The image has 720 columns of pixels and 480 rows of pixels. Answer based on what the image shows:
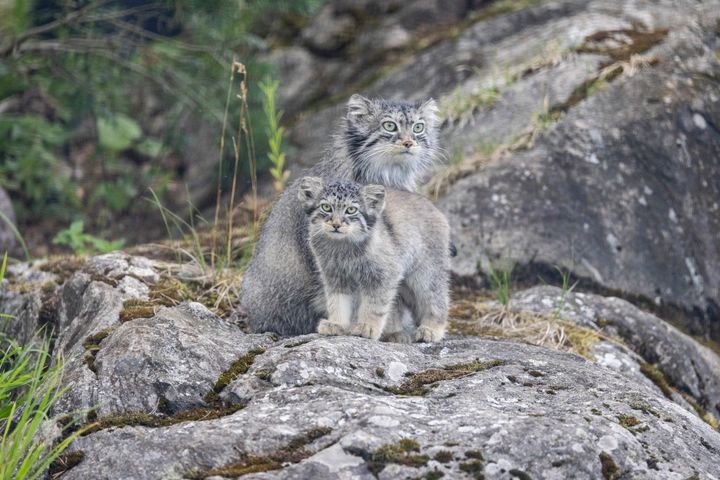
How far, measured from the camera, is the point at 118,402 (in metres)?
5.30

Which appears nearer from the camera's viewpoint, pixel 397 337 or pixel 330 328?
pixel 330 328

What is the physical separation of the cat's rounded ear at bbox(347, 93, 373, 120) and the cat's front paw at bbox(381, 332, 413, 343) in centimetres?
186

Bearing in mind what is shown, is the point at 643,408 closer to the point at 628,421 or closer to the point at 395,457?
the point at 628,421

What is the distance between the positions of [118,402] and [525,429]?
2.20 m

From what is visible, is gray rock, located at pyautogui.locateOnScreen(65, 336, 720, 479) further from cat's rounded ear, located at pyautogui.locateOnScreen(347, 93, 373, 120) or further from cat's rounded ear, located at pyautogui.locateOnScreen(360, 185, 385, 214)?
cat's rounded ear, located at pyautogui.locateOnScreen(347, 93, 373, 120)

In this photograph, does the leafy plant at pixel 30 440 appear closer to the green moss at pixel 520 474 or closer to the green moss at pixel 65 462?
the green moss at pixel 65 462

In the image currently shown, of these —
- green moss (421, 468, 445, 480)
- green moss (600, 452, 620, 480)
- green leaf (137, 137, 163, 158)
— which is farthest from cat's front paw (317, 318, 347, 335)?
green leaf (137, 137, 163, 158)

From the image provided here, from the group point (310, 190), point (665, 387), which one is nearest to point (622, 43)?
point (665, 387)

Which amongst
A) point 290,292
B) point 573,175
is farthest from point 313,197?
point 573,175

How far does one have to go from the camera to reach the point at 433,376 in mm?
5590

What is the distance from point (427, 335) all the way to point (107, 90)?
6.76 metres

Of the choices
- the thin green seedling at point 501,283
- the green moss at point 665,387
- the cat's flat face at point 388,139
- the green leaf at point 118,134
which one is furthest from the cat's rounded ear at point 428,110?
the green leaf at point 118,134

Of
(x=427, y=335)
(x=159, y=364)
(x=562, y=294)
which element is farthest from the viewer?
(x=562, y=294)

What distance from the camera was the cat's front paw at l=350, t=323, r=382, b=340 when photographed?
253 inches
